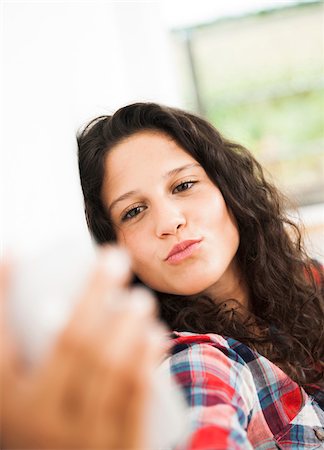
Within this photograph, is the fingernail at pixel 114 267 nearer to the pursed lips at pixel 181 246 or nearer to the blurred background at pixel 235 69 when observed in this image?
the pursed lips at pixel 181 246

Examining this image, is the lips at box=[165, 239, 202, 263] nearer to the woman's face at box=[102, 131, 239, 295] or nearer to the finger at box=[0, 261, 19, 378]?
the woman's face at box=[102, 131, 239, 295]

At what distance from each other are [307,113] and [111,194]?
1882 millimetres

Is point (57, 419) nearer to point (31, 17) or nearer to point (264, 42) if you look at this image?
point (31, 17)

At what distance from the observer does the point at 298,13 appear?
2754mm

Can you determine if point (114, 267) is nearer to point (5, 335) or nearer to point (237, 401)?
point (5, 335)

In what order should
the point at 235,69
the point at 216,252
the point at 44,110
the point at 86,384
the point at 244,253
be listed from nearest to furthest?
the point at 86,384 < the point at 44,110 < the point at 216,252 < the point at 244,253 < the point at 235,69

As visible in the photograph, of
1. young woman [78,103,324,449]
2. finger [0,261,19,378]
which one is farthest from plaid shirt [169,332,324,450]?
finger [0,261,19,378]

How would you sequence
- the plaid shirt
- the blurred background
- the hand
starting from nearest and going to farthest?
the hand < the plaid shirt < the blurred background

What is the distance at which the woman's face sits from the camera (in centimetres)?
113

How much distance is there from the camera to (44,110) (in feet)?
3.48

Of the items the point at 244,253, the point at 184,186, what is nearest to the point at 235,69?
the point at 244,253

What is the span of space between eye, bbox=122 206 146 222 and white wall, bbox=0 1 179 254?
0.36 feet

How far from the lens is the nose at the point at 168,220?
3.65 ft

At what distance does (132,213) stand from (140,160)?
0.36ft
